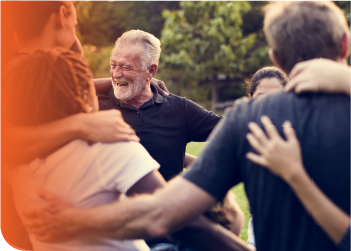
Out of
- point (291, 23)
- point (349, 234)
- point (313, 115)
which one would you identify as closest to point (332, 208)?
point (349, 234)

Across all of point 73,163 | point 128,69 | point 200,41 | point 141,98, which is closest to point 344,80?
point 73,163

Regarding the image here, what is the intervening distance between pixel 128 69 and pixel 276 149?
6.25ft

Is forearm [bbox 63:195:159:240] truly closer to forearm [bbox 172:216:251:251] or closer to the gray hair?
forearm [bbox 172:216:251:251]

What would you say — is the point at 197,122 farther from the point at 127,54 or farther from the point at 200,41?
the point at 200,41

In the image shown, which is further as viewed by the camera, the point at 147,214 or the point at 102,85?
the point at 102,85

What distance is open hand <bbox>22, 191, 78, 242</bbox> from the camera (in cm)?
116

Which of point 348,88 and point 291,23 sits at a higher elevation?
point 291,23

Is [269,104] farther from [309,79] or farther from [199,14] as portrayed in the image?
[199,14]

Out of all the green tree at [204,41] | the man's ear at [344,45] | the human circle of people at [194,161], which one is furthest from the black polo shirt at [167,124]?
the green tree at [204,41]

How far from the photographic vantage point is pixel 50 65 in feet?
3.71

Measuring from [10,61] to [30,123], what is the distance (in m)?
0.28

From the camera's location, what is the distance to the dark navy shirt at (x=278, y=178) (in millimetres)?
989

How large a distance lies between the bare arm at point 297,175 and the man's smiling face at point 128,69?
5.67 ft

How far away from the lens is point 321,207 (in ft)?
3.27
